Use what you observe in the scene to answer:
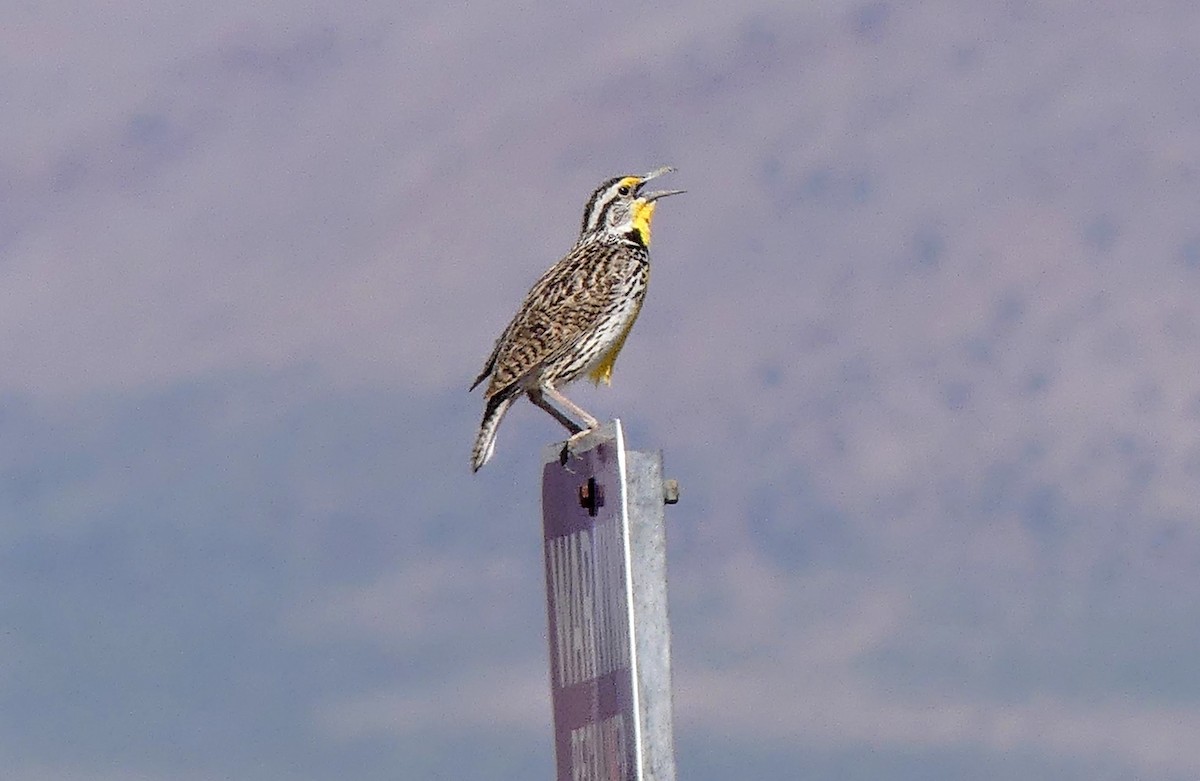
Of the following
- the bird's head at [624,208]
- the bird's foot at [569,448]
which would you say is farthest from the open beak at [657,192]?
the bird's foot at [569,448]

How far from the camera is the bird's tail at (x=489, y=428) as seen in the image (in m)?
10.8

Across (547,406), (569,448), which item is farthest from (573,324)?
(569,448)

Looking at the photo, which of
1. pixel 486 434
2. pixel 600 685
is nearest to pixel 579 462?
pixel 600 685

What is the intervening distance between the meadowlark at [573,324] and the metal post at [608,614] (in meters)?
3.37

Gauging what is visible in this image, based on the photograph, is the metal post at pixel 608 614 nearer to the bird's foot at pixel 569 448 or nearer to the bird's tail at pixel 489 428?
the bird's foot at pixel 569 448

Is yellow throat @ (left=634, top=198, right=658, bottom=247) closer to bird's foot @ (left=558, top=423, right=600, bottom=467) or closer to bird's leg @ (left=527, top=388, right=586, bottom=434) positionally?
bird's leg @ (left=527, top=388, right=586, bottom=434)

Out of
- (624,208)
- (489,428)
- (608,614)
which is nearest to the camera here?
(608,614)

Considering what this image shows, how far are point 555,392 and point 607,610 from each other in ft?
15.1

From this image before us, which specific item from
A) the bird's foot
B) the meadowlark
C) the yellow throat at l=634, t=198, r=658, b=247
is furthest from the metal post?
the yellow throat at l=634, t=198, r=658, b=247

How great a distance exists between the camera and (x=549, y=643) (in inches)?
278

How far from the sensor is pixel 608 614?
6562 millimetres

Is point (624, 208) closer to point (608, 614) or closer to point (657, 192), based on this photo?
point (657, 192)

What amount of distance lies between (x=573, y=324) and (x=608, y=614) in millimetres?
5213

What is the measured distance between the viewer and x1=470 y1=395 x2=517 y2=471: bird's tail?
35.4 feet
